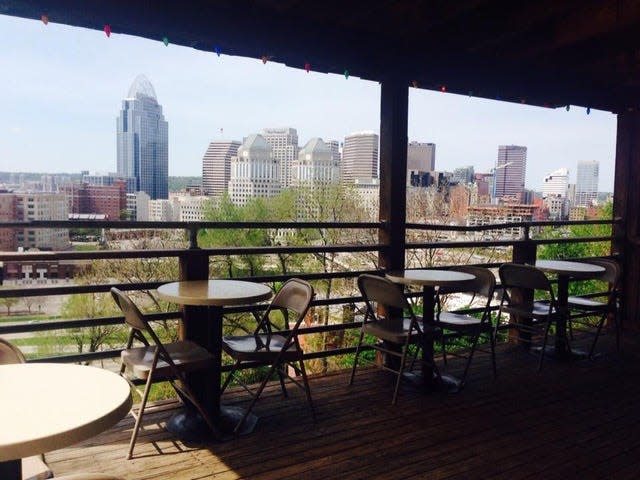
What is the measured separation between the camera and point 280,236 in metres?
16.4

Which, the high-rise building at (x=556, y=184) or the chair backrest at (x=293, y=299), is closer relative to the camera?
the chair backrest at (x=293, y=299)

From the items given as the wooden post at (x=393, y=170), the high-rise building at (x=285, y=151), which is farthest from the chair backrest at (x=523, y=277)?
the high-rise building at (x=285, y=151)

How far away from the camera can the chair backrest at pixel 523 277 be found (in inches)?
165

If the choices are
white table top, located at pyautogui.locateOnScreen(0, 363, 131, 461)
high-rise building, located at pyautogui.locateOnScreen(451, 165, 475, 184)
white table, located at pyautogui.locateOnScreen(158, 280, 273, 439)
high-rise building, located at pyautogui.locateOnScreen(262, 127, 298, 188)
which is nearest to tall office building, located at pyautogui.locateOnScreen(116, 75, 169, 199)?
high-rise building, located at pyautogui.locateOnScreen(262, 127, 298, 188)

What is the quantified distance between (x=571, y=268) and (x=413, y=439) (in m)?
2.54

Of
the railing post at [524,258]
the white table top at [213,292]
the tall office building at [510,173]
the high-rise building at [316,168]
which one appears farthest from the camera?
the tall office building at [510,173]

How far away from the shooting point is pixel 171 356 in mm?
2887

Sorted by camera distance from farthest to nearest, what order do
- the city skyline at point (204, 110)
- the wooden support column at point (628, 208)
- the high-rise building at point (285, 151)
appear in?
the city skyline at point (204, 110) < the high-rise building at point (285, 151) < the wooden support column at point (628, 208)

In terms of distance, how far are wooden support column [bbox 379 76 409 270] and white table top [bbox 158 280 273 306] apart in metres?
1.52

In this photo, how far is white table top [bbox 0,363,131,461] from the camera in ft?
3.80

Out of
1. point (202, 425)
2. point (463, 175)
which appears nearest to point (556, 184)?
point (463, 175)

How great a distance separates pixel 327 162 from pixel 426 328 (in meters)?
12.6

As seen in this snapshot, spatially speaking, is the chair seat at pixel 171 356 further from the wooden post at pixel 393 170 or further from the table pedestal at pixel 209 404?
the wooden post at pixel 393 170

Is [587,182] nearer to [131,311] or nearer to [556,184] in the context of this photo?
[556,184]
